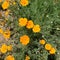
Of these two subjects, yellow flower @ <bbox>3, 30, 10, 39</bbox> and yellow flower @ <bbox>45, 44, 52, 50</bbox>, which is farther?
yellow flower @ <bbox>3, 30, 10, 39</bbox>

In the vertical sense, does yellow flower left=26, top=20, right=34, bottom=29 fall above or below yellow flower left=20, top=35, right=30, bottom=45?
above

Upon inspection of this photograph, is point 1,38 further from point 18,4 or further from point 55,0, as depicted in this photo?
point 55,0

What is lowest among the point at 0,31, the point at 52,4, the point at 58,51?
the point at 58,51

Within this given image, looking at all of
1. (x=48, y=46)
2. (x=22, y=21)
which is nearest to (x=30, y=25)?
(x=22, y=21)

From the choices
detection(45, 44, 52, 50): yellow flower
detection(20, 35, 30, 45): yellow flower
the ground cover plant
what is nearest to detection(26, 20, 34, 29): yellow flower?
the ground cover plant

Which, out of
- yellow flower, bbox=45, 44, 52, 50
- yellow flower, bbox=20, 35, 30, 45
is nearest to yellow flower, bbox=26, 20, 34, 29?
yellow flower, bbox=20, 35, 30, 45

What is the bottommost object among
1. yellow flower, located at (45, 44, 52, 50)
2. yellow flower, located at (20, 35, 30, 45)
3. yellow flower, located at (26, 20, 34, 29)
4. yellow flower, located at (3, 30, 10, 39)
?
yellow flower, located at (45, 44, 52, 50)

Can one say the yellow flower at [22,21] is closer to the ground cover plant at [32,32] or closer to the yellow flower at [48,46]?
the ground cover plant at [32,32]

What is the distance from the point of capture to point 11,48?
Answer: 3553mm

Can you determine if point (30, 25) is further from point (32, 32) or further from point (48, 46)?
point (48, 46)

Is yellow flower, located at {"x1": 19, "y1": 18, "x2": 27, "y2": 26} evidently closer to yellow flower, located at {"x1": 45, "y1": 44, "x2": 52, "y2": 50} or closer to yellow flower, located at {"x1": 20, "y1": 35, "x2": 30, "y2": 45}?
yellow flower, located at {"x1": 20, "y1": 35, "x2": 30, "y2": 45}

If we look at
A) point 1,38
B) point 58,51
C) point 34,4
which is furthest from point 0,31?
point 58,51

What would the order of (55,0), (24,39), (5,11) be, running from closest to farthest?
(24,39)
(55,0)
(5,11)

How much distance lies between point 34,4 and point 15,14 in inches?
14.1
